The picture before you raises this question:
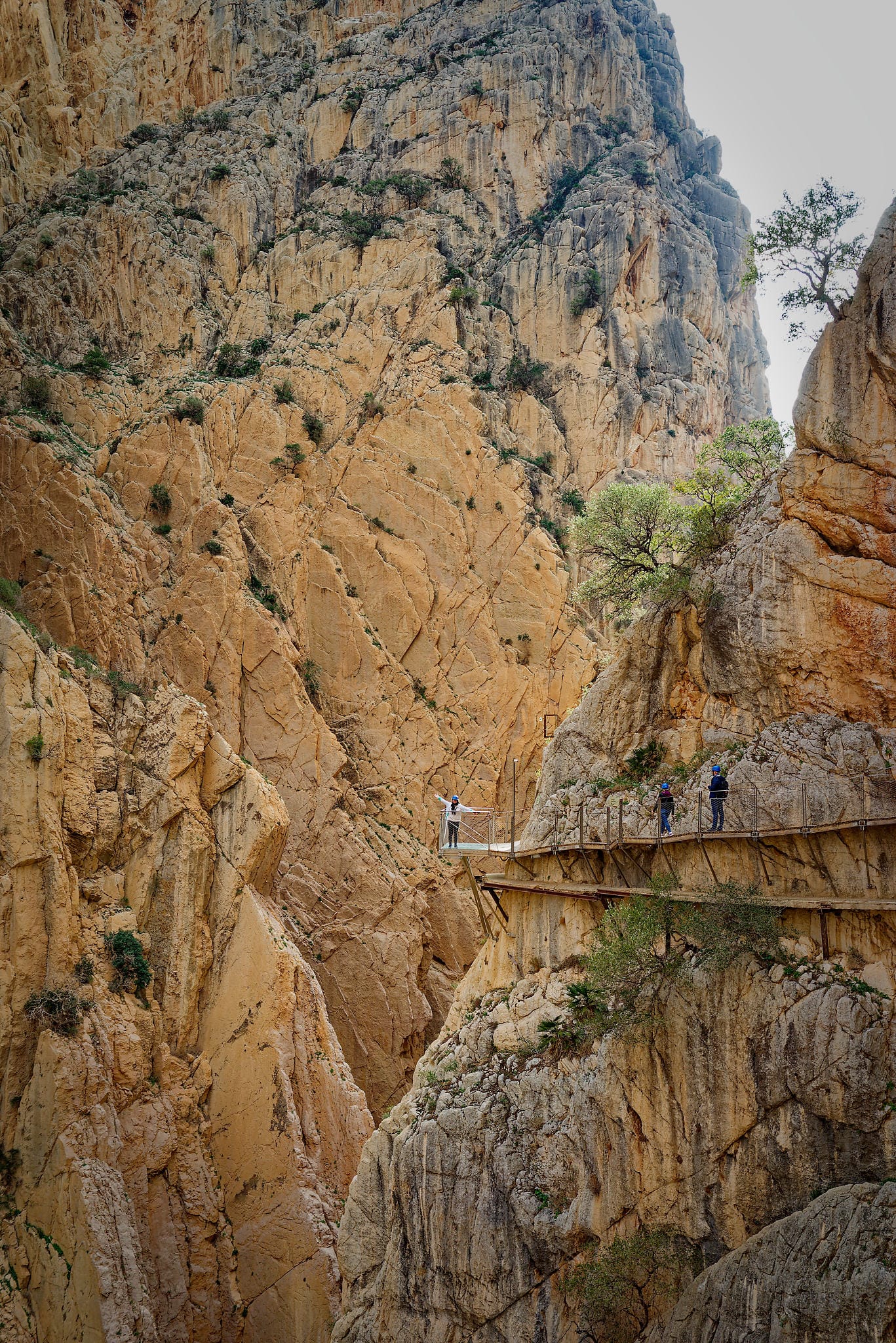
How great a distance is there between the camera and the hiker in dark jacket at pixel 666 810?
2631 centimetres

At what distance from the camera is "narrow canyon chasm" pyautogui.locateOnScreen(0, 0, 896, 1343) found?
24.3 metres

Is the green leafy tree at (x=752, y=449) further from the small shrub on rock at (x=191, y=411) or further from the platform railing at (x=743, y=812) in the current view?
the small shrub on rock at (x=191, y=411)

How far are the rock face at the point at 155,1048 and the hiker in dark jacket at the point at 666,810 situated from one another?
1587cm

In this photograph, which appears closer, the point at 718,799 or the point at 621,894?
the point at 718,799

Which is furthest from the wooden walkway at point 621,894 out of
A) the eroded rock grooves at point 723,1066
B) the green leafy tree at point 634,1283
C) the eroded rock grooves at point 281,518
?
the eroded rock grooves at point 281,518

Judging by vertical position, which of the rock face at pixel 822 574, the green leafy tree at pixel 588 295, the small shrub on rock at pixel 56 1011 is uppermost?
the green leafy tree at pixel 588 295

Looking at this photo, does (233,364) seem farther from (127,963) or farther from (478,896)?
(478,896)

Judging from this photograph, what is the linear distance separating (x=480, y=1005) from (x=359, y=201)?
1657 inches

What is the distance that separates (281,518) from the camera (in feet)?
162

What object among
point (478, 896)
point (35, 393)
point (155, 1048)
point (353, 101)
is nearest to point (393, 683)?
point (155, 1048)

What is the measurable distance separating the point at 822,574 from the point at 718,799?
5.56m

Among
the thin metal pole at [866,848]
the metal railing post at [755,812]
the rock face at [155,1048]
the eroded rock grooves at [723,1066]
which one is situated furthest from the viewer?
the rock face at [155,1048]

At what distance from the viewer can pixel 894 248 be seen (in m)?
26.0

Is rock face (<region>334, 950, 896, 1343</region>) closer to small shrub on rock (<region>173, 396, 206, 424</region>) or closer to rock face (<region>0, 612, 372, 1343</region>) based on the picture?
rock face (<region>0, 612, 372, 1343</region>)
